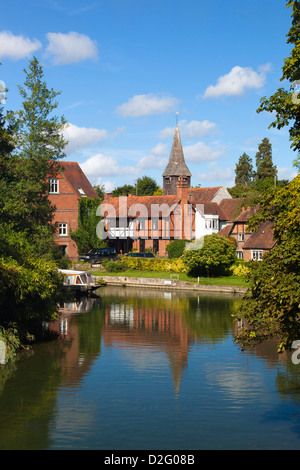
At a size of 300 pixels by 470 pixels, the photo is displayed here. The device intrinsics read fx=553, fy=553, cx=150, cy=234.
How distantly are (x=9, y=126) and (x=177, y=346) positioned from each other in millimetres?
23855

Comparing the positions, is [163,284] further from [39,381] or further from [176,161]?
[39,381]

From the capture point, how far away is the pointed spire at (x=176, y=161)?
91188 mm

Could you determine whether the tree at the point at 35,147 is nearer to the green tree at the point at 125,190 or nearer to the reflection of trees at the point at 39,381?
the reflection of trees at the point at 39,381

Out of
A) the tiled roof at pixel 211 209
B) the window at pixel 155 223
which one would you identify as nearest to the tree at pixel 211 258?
the window at pixel 155 223

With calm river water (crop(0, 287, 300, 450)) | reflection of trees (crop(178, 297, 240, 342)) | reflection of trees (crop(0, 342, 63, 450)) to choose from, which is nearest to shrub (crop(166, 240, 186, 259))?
reflection of trees (crop(178, 297, 240, 342))

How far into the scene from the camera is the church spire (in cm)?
9125

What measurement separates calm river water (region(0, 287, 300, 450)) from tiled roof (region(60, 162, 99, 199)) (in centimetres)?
4251

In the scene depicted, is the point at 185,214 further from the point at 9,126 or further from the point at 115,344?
the point at 115,344

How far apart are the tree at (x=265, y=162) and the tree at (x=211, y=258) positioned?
4477 centimetres

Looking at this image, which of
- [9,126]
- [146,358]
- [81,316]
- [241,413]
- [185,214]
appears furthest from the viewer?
[185,214]

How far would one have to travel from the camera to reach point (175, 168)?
300ft

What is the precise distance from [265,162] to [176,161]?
938 inches
